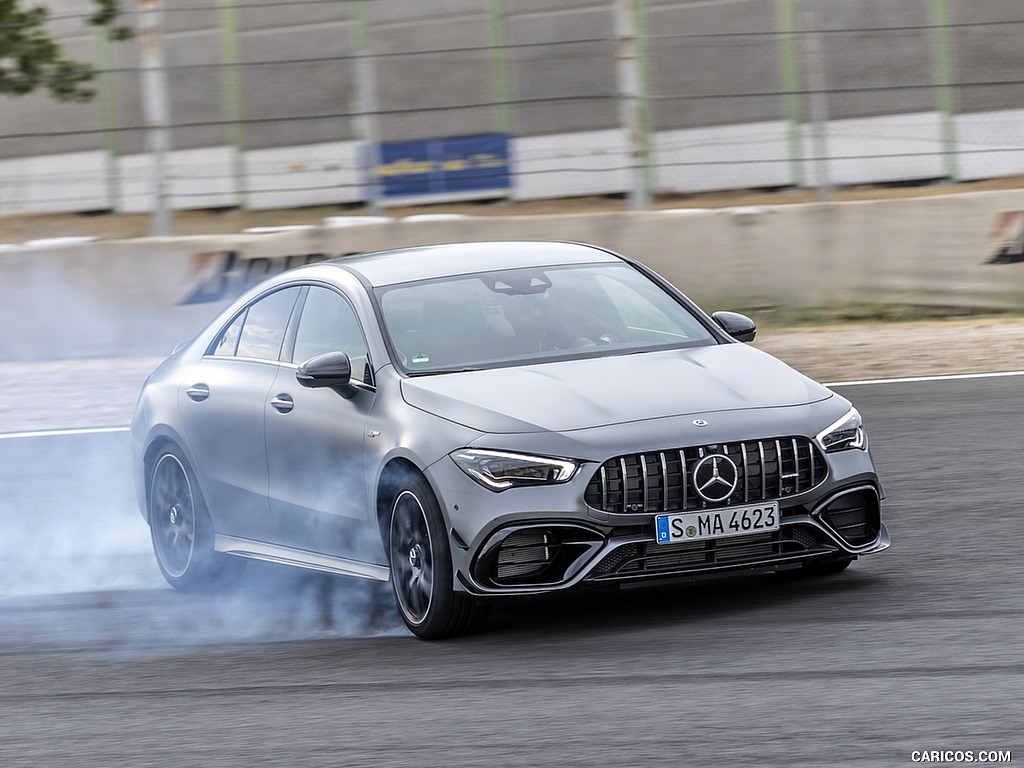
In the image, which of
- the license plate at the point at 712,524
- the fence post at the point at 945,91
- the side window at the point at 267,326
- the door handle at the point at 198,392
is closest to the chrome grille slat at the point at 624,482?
the license plate at the point at 712,524

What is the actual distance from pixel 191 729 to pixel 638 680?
1.43 metres

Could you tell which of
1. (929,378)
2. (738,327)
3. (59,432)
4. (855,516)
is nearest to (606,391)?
(855,516)

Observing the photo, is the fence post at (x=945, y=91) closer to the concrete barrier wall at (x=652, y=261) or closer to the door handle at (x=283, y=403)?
the concrete barrier wall at (x=652, y=261)

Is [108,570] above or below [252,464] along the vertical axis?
below

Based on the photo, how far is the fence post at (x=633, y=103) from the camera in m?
17.8

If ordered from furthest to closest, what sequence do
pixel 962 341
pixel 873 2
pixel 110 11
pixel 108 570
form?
1. pixel 873 2
2. pixel 110 11
3. pixel 962 341
4. pixel 108 570

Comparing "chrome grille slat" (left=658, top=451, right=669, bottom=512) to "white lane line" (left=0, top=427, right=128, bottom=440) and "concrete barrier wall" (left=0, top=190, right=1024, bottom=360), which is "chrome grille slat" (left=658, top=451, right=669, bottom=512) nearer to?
"white lane line" (left=0, top=427, right=128, bottom=440)

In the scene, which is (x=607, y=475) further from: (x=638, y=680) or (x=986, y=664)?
(x=986, y=664)

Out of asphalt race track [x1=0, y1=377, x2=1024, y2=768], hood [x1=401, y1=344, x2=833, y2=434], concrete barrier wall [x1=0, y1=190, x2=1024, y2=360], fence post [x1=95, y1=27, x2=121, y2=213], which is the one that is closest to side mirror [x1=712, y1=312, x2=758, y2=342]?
hood [x1=401, y1=344, x2=833, y2=434]

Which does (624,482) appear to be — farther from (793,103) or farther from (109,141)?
(793,103)

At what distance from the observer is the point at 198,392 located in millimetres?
8289

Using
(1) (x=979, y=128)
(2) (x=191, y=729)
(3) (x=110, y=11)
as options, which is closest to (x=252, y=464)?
(2) (x=191, y=729)

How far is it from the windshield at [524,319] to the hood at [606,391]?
0.66ft

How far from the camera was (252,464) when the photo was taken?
773 cm
